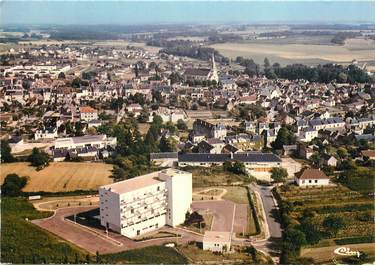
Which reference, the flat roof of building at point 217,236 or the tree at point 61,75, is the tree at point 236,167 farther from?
the tree at point 61,75

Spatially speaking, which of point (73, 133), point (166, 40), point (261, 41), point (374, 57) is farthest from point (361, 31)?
point (73, 133)

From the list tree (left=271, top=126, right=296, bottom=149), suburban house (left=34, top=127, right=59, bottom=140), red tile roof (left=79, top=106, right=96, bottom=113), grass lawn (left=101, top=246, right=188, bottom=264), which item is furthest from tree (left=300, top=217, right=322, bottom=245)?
red tile roof (left=79, top=106, right=96, bottom=113)

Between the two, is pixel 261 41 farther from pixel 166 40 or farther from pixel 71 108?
pixel 71 108

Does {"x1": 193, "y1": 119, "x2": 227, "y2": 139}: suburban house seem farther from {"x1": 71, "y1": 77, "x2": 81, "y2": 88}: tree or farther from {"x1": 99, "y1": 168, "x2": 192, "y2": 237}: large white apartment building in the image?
{"x1": 71, "y1": 77, "x2": 81, "y2": 88}: tree

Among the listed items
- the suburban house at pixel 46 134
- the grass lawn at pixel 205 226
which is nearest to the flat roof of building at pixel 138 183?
the grass lawn at pixel 205 226

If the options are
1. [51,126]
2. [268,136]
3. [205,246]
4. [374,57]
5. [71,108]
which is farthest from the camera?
[374,57]
